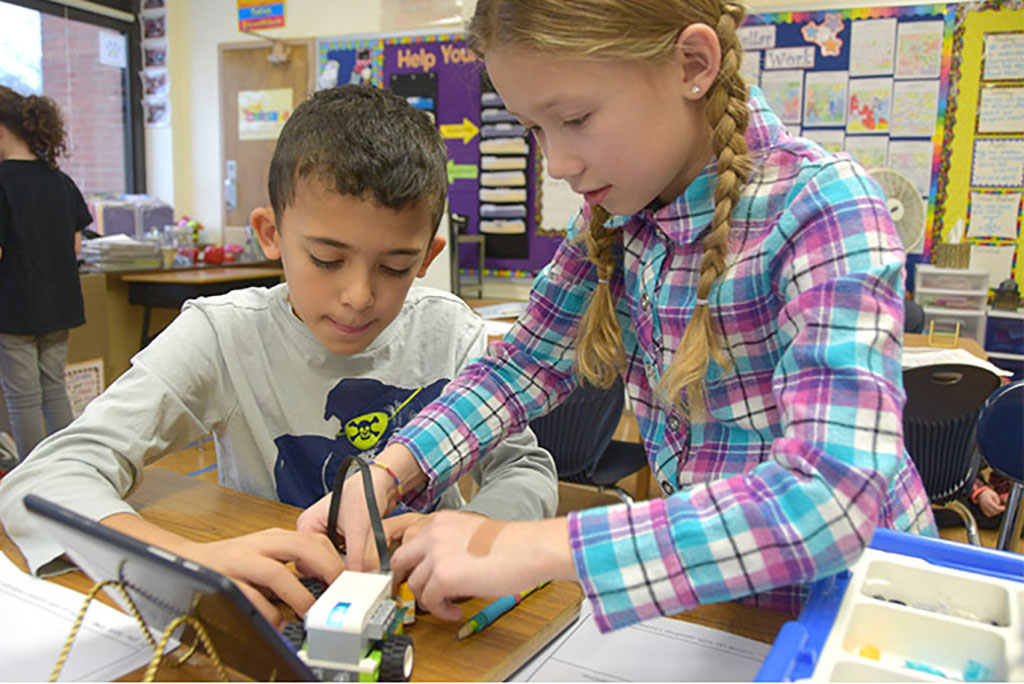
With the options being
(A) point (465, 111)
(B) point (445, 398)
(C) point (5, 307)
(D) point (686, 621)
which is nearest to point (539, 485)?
(B) point (445, 398)

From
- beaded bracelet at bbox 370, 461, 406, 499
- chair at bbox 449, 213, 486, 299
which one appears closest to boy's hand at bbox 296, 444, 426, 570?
beaded bracelet at bbox 370, 461, 406, 499

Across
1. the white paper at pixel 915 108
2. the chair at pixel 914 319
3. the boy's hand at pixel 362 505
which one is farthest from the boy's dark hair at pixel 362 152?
the white paper at pixel 915 108

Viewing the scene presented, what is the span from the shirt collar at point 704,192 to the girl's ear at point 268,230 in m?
0.52

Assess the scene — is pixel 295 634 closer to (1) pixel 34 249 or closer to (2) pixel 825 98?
(1) pixel 34 249

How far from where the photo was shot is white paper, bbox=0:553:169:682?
0.60 m

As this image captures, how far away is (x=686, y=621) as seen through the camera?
2.20 feet

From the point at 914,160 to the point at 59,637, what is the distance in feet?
13.1

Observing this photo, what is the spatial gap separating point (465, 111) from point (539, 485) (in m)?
3.88

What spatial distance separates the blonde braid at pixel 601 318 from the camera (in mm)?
820

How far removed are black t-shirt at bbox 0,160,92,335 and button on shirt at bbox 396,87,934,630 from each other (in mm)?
2750

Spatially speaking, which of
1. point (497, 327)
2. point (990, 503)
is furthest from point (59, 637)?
point (990, 503)

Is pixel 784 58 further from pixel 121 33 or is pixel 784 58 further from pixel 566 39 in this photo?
pixel 121 33

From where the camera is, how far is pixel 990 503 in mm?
2508

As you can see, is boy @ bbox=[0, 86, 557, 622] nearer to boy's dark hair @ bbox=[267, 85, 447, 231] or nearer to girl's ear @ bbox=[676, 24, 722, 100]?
A: boy's dark hair @ bbox=[267, 85, 447, 231]
